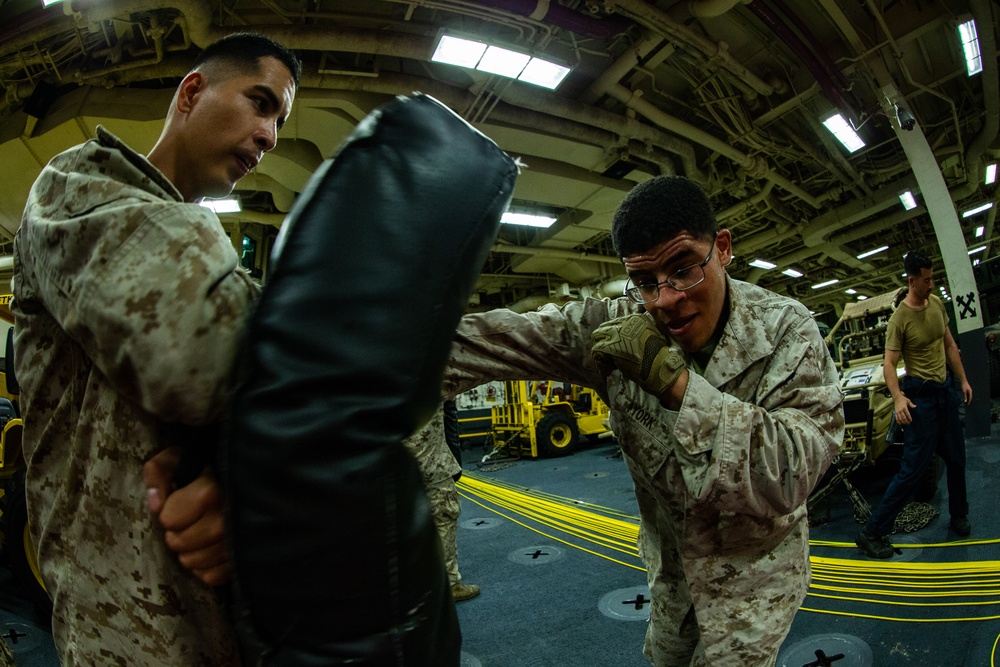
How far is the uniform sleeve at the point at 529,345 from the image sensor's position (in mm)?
1285

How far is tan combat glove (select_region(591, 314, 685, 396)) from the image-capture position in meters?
1.13

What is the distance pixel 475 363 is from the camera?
129cm

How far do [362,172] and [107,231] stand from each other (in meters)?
0.32

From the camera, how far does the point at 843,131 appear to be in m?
Answer: 6.87

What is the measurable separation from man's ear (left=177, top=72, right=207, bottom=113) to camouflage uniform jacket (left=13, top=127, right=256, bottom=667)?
28 cm

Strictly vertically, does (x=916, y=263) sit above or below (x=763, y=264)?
below

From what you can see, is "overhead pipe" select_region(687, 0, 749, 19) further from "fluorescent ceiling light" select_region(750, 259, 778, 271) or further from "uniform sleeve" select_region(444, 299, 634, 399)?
"fluorescent ceiling light" select_region(750, 259, 778, 271)

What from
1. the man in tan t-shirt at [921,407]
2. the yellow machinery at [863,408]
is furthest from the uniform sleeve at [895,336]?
the yellow machinery at [863,408]

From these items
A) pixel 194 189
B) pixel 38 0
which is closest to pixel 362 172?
pixel 194 189

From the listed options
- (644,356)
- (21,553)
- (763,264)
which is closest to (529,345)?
(644,356)

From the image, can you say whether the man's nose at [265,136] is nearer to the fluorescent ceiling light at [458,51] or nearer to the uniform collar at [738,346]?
the uniform collar at [738,346]

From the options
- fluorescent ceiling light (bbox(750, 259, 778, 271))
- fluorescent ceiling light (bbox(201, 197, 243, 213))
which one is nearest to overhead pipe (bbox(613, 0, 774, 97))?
fluorescent ceiling light (bbox(201, 197, 243, 213))

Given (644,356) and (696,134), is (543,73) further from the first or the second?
(644,356)

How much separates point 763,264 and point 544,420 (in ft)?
26.9
